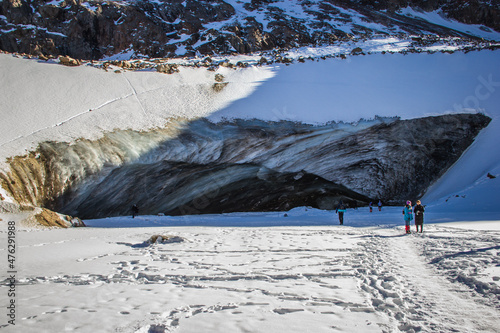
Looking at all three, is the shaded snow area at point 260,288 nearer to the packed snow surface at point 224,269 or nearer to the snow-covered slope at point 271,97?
the packed snow surface at point 224,269

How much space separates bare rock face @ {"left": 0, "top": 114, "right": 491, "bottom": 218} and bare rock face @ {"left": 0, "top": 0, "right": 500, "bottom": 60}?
68.2 ft

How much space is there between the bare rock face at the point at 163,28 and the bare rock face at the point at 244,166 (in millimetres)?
20773

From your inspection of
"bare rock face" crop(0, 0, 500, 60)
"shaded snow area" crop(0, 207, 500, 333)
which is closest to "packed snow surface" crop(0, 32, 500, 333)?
"shaded snow area" crop(0, 207, 500, 333)

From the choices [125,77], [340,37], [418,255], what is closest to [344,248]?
[418,255]

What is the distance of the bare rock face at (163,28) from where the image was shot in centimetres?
3444

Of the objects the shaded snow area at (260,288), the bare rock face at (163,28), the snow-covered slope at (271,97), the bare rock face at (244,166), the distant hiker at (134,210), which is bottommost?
the shaded snow area at (260,288)

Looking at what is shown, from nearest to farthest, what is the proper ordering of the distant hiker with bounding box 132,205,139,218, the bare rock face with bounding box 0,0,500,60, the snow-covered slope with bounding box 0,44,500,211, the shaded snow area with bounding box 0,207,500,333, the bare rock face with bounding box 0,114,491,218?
the shaded snow area with bounding box 0,207,500,333 → the bare rock face with bounding box 0,114,491,218 → the snow-covered slope with bounding box 0,44,500,211 → the distant hiker with bounding box 132,205,139,218 → the bare rock face with bounding box 0,0,500,60

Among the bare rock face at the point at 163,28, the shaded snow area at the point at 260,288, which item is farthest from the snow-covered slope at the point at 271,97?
the bare rock face at the point at 163,28

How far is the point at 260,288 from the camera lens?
360 cm

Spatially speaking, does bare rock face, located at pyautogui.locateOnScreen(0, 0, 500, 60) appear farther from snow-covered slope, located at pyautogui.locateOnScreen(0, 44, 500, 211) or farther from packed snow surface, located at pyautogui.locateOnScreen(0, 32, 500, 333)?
packed snow surface, located at pyautogui.locateOnScreen(0, 32, 500, 333)

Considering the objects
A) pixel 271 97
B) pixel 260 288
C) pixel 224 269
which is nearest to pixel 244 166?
pixel 271 97

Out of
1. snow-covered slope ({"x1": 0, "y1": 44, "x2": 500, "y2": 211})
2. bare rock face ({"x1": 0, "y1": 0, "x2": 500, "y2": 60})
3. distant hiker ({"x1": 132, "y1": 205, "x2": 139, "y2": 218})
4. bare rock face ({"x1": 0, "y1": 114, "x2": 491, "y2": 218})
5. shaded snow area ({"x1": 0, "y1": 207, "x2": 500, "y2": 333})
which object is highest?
bare rock face ({"x1": 0, "y1": 0, "x2": 500, "y2": 60})

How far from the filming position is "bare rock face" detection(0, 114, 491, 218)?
12.7 meters

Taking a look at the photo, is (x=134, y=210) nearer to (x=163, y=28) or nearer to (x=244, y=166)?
(x=244, y=166)
